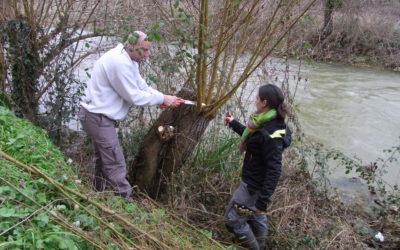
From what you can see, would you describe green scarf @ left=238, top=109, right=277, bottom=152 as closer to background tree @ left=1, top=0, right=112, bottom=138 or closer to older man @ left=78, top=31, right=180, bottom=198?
older man @ left=78, top=31, right=180, bottom=198

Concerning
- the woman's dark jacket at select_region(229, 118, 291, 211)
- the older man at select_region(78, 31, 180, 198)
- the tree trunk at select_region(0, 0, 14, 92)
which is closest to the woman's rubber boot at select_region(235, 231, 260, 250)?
the woman's dark jacket at select_region(229, 118, 291, 211)

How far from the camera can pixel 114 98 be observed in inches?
126

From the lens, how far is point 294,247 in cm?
346

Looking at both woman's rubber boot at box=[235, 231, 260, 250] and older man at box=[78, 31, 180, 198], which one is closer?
older man at box=[78, 31, 180, 198]

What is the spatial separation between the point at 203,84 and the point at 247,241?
148 cm

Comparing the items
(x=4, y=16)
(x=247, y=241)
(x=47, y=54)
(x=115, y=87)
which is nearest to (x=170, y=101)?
(x=115, y=87)

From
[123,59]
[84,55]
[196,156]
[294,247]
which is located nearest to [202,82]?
[123,59]

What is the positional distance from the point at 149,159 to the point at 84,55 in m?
2.14

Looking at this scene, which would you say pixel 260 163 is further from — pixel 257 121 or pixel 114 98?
pixel 114 98

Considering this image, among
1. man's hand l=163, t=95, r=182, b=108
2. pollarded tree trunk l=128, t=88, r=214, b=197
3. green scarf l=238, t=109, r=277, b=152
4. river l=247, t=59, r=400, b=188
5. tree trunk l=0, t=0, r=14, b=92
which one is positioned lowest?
river l=247, t=59, r=400, b=188

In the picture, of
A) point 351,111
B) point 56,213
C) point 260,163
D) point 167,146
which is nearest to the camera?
point 56,213

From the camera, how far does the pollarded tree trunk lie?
347 centimetres

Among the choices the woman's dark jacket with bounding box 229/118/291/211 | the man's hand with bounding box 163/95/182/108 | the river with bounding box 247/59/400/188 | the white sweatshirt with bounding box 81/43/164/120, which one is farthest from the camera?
the river with bounding box 247/59/400/188

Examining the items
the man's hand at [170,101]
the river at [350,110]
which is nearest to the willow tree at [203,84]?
the man's hand at [170,101]
